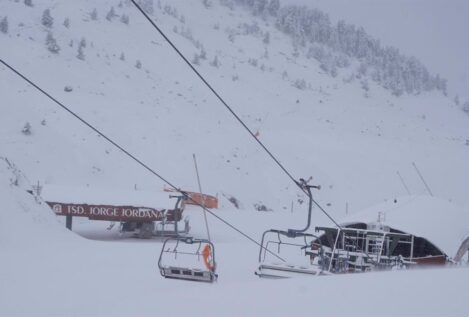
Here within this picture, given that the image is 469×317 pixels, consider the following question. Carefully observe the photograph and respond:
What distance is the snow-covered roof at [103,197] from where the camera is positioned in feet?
86.2

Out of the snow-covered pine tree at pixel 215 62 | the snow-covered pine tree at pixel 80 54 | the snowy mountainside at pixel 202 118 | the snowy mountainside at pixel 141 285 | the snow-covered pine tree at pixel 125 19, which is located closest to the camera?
the snowy mountainside at pixel 141 285

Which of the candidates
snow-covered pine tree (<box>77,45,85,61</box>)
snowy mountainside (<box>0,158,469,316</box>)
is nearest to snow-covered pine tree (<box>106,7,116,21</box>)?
snow-covered pine tree (<box>77,45,85,61</box>)

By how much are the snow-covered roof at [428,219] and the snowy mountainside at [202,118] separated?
19226 millimetres

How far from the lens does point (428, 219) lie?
17.8 metres

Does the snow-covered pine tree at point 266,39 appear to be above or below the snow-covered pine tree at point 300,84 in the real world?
above

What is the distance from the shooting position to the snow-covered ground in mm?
6691

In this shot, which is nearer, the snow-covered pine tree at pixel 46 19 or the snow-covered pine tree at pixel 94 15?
the snow-covered pine tree at pixel 46 19

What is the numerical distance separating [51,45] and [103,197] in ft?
97.7

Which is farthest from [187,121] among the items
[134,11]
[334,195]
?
[134,11]

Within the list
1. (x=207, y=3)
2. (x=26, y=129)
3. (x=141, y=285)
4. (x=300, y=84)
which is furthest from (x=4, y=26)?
(x=207, y=3)

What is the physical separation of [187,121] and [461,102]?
186ft

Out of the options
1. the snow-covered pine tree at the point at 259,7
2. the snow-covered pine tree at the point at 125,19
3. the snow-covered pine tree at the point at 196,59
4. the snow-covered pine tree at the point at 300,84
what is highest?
the snow-covered pine tree at the point at 259,7

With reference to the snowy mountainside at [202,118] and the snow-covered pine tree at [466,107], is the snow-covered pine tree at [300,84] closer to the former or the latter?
the snowy mountainside at [202,118]

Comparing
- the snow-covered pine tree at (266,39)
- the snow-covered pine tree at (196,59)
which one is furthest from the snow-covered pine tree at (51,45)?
the snow-covered pine tree at (266,39)
